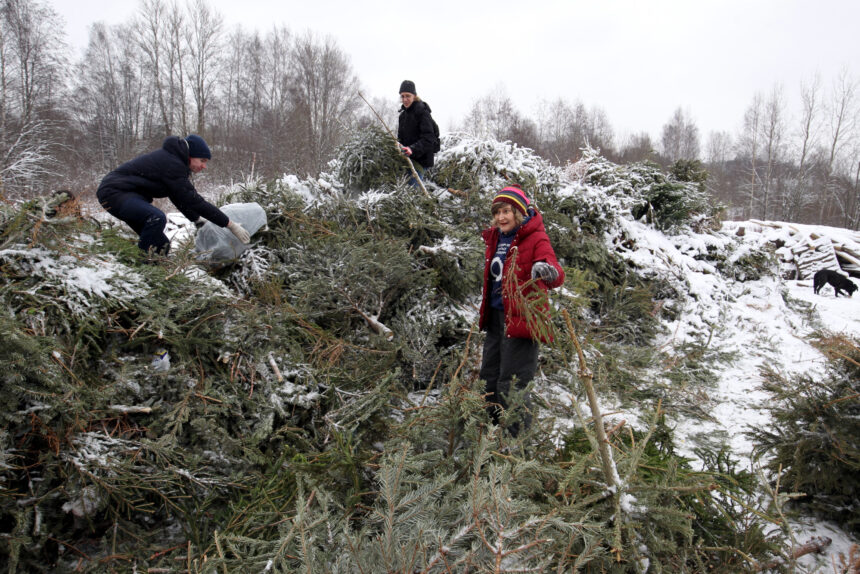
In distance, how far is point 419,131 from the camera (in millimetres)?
5145

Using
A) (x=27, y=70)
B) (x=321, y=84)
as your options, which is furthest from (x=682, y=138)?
(x=27, y=70)

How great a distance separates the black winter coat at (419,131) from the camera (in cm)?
503

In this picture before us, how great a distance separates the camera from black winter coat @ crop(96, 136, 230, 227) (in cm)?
333

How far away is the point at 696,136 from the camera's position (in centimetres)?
4262

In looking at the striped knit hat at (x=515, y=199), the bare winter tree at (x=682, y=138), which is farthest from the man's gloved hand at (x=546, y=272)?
the bare winter tree at (x=682, y=138)

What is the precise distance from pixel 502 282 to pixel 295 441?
5.15ft

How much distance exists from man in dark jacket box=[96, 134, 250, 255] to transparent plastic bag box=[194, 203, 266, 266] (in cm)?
26

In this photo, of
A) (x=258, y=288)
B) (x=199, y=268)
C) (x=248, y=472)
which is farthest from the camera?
(x=258, y=288)

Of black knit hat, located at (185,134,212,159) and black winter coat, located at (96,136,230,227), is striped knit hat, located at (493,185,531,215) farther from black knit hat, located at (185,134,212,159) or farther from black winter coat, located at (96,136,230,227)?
black knit hat, located at (185,134,212,159)

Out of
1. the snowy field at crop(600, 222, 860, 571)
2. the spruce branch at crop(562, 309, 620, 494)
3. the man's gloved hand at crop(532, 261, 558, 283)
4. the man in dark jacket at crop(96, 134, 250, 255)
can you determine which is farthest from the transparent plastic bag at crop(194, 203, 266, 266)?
the snowy field at crop(600, 222, 860, 571)

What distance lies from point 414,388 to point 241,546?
6.95 feet

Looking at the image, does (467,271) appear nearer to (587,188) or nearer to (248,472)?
(248,472)

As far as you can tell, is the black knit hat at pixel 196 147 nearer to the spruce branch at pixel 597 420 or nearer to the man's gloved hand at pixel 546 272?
the man's gloved hand at pixel 546 272

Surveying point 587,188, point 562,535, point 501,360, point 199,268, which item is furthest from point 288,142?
point 562,535
